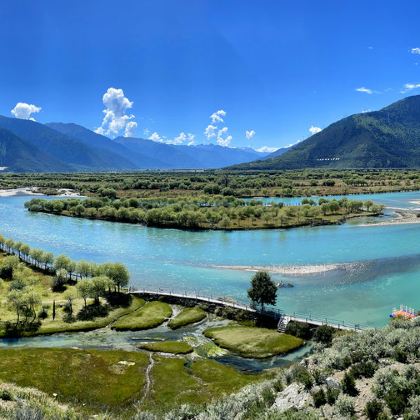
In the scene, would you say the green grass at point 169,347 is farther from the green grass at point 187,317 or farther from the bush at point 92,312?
the bush at point 92,312

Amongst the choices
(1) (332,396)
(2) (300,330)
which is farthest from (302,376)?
(2) (300,330)

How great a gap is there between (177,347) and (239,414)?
32897 millimetres

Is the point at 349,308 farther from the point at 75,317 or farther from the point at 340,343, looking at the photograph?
the point at 75,317

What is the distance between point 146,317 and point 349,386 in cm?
4874

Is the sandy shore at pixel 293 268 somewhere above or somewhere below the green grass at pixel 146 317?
above

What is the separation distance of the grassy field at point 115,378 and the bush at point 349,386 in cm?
2096

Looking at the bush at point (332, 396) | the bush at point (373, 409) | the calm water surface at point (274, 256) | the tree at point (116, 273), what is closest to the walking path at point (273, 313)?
the calm water surface at point (274, 256)

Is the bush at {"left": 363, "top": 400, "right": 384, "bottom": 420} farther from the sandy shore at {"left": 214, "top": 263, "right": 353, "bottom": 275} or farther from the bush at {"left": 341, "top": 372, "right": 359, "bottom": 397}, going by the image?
the sandy shore at {"left": 214, "top": 263, "right": 353, "bottom": 275}

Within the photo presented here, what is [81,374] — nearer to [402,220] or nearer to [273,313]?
[273,313]

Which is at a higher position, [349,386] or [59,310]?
[349,386]

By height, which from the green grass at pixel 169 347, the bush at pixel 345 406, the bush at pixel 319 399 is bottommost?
the green grass at pixel 169 347

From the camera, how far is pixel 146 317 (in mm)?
72438

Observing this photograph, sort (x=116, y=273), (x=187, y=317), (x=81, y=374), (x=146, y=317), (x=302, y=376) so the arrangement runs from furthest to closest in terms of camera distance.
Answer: (x=116, y=273) → (x=146, y=317) → (x=187, y=317) → (x=81, y=374) → (x=302, y=376)

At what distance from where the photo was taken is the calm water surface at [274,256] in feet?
259
